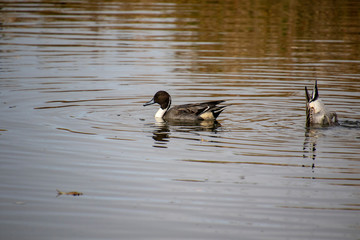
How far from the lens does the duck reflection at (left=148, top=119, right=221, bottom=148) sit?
33.1ft

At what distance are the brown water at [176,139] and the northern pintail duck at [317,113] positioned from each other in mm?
186

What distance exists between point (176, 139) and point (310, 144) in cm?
212

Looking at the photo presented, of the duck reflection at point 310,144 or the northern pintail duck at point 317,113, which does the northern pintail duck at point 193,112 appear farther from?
the duck reflection at point 310,144

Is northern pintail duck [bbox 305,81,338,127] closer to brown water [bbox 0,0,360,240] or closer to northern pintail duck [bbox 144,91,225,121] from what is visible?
brown water [bbox 0,0,360,240]

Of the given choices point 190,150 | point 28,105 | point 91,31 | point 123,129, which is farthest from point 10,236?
point 91,31

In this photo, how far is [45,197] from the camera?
6.76m

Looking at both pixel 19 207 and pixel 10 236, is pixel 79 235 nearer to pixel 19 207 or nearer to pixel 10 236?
pixel 10 236

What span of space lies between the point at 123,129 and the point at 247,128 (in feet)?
6.92

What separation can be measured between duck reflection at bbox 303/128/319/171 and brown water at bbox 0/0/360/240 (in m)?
0.03

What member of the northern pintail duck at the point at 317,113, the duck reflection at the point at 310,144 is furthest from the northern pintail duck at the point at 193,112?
the duck reflection at the point at 310,144

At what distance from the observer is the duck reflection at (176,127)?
1009cm

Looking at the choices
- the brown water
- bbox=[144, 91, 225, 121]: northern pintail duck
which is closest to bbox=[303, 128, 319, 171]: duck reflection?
the brown water

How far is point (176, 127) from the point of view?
10953mm

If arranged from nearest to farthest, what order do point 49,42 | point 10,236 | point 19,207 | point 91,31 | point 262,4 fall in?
1. point 10,236
2. point 19,207
3. point 49,42
4. point 91,31
5. point 262,4
